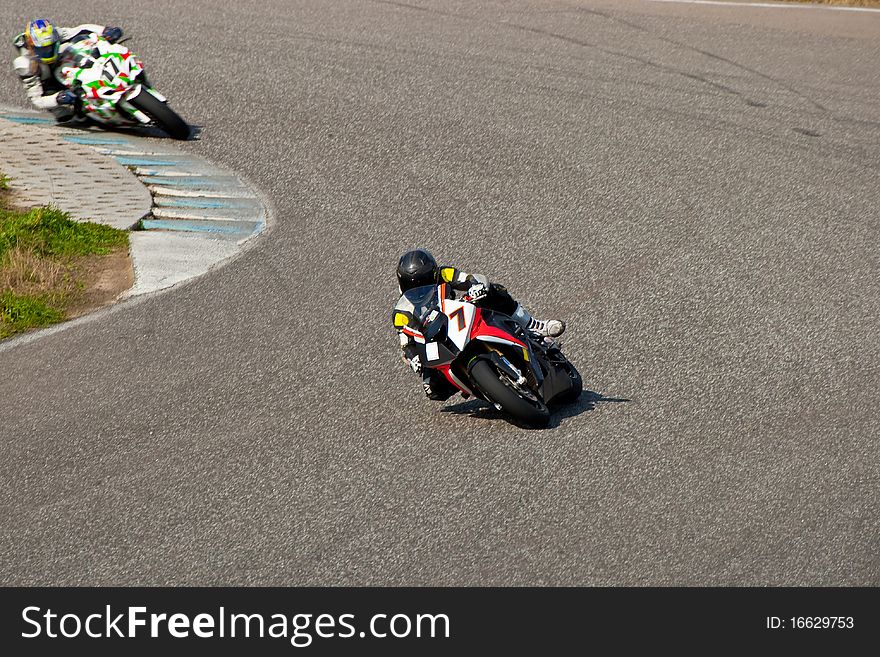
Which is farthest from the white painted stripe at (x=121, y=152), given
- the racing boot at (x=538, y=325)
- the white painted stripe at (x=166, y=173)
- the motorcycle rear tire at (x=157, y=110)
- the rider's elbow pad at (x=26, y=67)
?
the racing boot at (x=538, y=325)

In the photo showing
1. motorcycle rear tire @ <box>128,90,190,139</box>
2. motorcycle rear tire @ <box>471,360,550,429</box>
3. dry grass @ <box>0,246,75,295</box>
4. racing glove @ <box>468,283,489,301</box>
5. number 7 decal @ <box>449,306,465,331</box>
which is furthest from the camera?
motorcycle rear tire @ <box>128,90,190,139</box>

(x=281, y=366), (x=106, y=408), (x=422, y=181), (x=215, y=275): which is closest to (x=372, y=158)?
(x=422, y=181)

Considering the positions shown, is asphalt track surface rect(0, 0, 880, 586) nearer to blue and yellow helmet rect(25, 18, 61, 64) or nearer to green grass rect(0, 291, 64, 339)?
green grass rect(0, 291, 64, 339)

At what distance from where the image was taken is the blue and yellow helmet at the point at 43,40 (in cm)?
1543

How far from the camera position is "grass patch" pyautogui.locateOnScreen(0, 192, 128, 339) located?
434 inches

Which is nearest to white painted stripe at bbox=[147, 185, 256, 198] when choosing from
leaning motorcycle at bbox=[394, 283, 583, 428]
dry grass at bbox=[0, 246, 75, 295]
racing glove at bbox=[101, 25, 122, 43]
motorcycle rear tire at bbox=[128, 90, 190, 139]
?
motorcycle rear tire at bbox=[128, 90, 190, 139]

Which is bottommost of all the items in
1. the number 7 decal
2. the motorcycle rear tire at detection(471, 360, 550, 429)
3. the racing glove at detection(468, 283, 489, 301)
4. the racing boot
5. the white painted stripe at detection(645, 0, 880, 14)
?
the motorcycle rear tire at detection(471, 360, 550, 429)

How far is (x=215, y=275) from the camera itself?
38.9 ft

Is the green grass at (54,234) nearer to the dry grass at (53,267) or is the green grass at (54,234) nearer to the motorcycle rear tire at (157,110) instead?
the dry grass at (53,267)

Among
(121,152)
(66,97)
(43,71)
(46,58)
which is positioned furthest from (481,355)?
(43,71)

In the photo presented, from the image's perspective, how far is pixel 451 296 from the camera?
859 cm

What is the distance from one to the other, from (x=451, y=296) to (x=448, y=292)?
4 centimetres

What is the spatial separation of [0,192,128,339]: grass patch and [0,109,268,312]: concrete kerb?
1.11ft

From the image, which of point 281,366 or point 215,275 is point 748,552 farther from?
point 215,275
